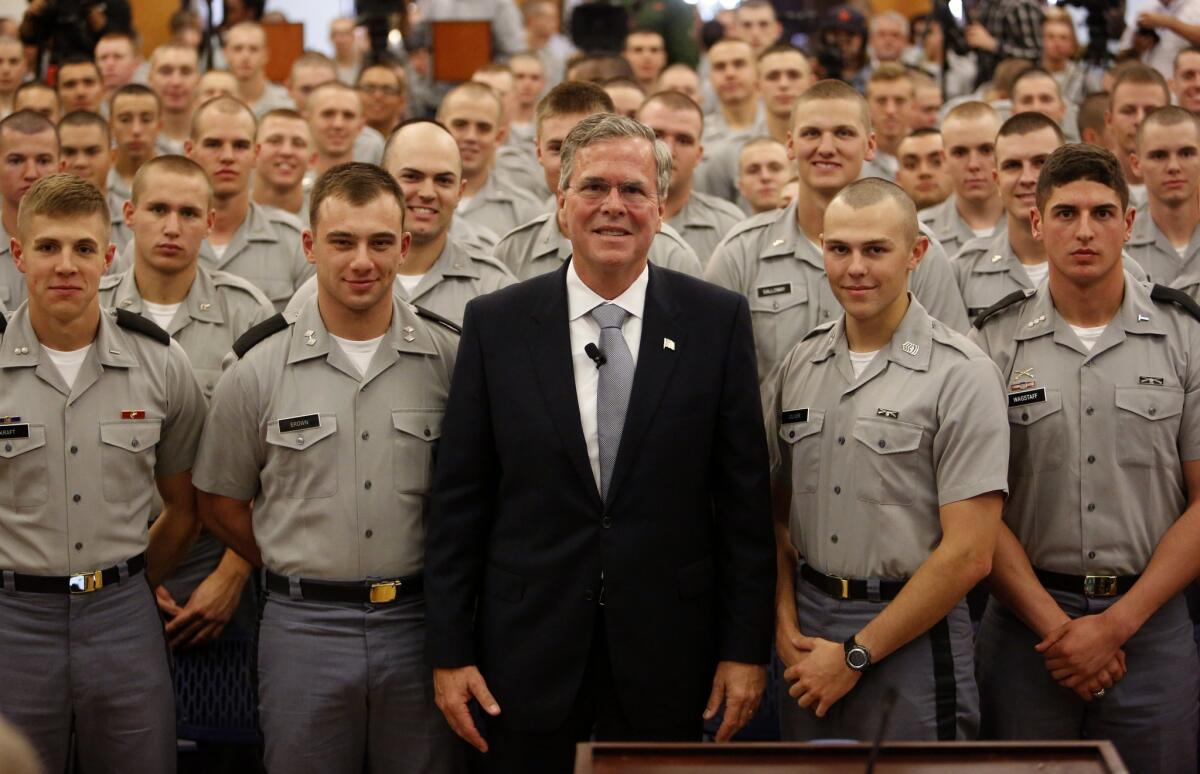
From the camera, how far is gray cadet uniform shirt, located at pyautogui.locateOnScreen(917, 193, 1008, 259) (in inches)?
199

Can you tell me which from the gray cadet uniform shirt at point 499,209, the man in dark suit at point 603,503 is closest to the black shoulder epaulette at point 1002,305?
the man in dark suit at point 603,503

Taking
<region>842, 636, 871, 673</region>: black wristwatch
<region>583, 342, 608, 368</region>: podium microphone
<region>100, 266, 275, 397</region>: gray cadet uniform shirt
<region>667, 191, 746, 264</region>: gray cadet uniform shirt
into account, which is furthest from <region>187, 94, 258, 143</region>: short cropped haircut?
<region>842, 636, 871, 673</region>: black wristwatch

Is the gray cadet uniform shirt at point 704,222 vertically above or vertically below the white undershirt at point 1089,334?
above

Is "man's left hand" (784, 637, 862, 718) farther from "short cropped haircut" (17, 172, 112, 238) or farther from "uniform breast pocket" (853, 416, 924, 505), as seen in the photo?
"short cropped haircut" (17, 172, 112, 238)

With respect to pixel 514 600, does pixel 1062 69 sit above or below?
above

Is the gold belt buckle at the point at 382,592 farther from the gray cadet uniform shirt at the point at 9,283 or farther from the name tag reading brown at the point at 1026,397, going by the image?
the gray cadet uniform shirt at the point at 9,283

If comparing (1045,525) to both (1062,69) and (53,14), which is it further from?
(53,14)

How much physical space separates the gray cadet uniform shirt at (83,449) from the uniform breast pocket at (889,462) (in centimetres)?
158

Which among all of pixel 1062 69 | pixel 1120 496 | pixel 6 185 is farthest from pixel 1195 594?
pixel 1062 69

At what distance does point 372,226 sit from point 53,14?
215 inches

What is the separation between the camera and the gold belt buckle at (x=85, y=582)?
315cm

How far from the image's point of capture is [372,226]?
10.6 ft

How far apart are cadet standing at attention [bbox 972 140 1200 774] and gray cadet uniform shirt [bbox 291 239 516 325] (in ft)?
4.87

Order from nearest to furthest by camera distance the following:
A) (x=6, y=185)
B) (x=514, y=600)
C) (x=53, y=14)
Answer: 1. (x=514, y=600)
2. (x=6, y=185)
3. (x=53, y=14)
